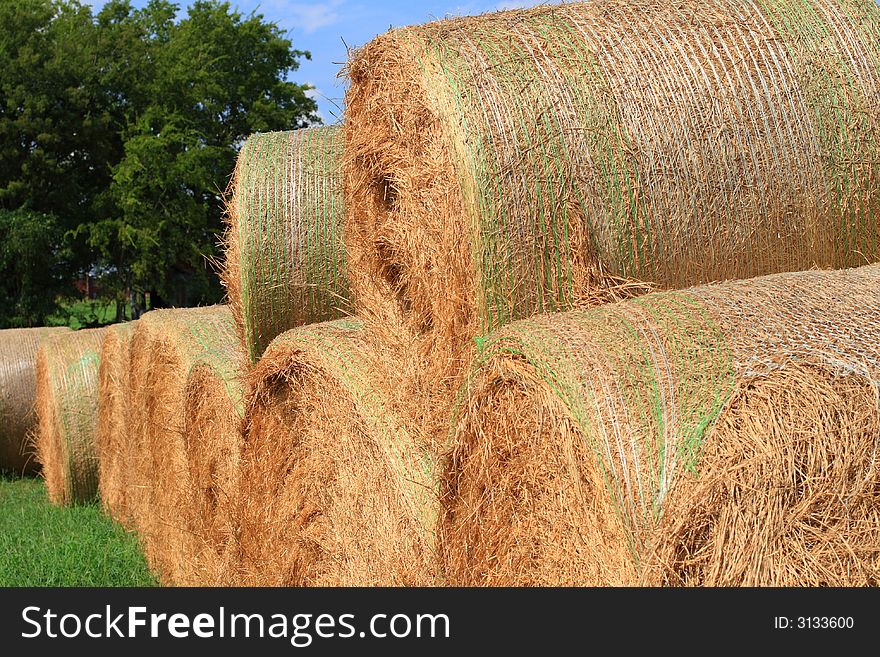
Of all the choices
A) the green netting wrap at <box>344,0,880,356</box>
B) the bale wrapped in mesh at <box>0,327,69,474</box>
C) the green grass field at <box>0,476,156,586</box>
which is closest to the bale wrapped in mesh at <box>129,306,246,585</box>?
the green grass field at <box>0,476,156,586</box>

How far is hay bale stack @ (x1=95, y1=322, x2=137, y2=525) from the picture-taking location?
7680 millimetres

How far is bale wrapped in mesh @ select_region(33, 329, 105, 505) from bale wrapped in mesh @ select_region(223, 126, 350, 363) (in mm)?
4047

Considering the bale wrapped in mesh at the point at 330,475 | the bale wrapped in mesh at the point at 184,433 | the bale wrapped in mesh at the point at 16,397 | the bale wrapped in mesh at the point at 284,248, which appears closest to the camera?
the bale wrapped in mesh at the point at 330,475

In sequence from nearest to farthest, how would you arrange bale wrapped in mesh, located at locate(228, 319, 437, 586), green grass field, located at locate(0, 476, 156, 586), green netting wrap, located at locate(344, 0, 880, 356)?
green netting wrap, located at locate(344, 0, 880, 356)
bale wrapped in mesh, located at locate(228, 319, 437, 586)
green grass field, located at locate(0, 476, 156, 586)

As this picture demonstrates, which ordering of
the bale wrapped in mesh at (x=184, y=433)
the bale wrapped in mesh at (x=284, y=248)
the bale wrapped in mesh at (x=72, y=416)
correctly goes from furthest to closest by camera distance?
the bale wrapped in mesh at (x=72, y=416) < the bale wrapped in mesh at (x=184, y=433) < the bale wrapped in mesh at (x=284, y=248)

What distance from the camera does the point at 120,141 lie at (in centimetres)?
2848

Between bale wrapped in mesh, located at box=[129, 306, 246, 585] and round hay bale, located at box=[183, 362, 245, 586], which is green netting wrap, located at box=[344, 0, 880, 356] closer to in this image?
round hay bale, located at box=[183, 362, 245, 586]

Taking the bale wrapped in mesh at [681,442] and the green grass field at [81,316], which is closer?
the bale wrapped in mesh at [681,442]

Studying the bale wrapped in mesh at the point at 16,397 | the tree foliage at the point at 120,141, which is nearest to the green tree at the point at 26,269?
the tree foliage at the point at 120,141

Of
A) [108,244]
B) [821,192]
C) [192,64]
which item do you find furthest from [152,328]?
[192,64]

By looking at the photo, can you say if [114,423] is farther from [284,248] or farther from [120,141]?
[120,141]

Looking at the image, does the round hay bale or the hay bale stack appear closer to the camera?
the round hay bale

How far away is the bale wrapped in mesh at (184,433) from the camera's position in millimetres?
5301

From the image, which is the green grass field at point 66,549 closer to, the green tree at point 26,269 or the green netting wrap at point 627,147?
the green netting wrap at point 627,147
